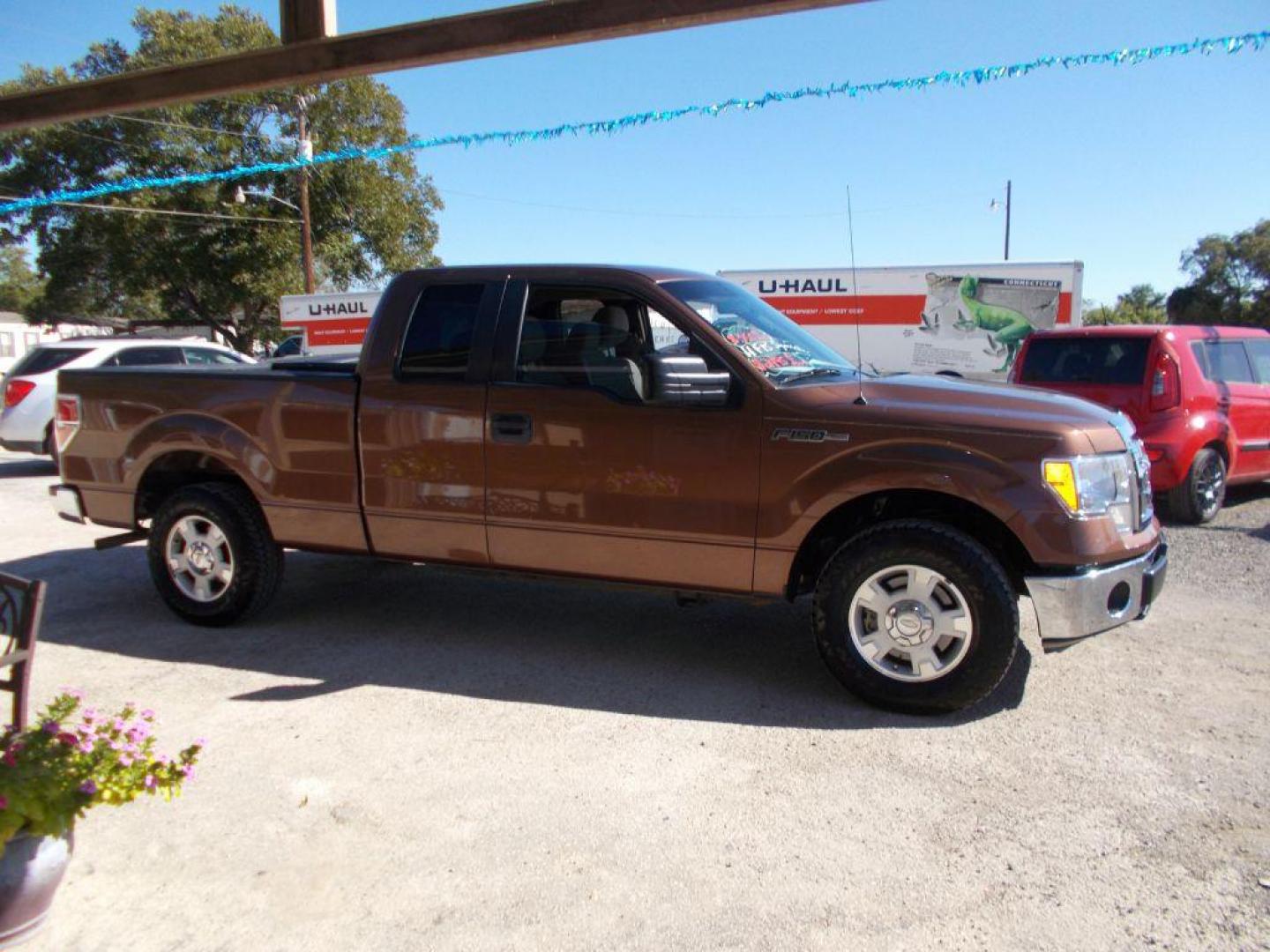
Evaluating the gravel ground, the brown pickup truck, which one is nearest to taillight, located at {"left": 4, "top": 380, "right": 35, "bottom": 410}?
the brown pickup truck

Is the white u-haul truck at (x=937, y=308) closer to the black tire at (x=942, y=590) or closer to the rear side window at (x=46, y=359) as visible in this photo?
the rear side window at (x=46, y=359)

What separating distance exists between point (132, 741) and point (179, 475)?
337 centimetres

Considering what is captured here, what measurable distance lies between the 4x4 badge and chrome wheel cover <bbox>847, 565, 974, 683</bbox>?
598 millimetres

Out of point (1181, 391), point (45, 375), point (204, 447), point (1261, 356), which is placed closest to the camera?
point (204, 447)

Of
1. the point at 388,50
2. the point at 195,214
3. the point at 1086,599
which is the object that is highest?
the point at 195,214

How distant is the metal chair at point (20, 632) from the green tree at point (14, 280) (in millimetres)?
91471

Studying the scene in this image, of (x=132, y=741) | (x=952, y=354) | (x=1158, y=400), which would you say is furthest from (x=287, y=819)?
(x=952, y=354)

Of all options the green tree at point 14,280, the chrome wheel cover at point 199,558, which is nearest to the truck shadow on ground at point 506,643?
the chrome wheel cover at point 199,558

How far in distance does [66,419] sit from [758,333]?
13.7ft

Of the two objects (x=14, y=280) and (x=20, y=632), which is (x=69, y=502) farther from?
(x=14, y=280)

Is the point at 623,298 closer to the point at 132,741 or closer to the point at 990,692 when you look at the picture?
the point at 990,692

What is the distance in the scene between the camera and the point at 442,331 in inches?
184

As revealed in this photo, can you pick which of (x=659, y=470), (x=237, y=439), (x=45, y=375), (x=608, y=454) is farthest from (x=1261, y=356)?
(x=45, y=375)

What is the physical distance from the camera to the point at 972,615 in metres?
3.79
